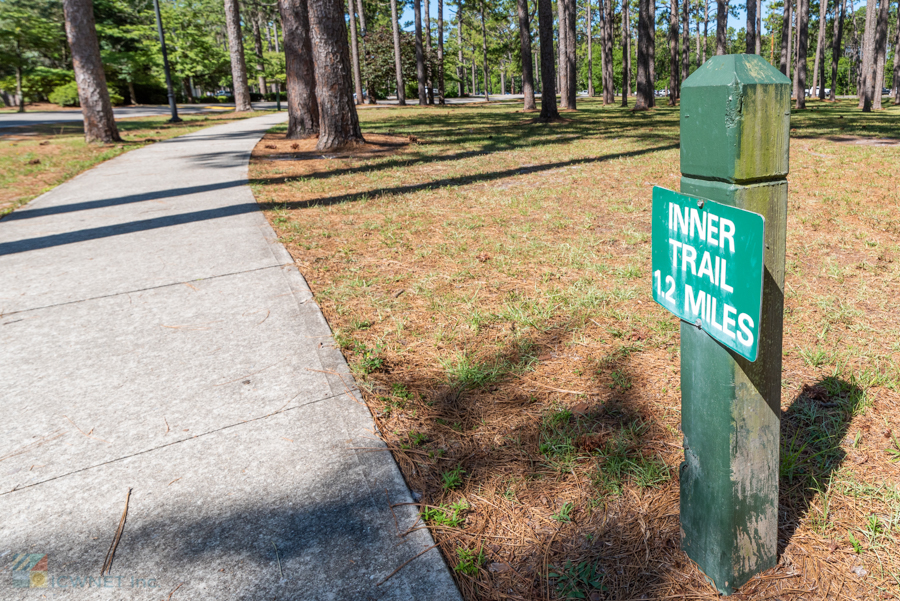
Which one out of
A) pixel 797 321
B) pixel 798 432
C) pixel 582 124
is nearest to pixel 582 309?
pixel 797 321

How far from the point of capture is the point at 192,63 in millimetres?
39219

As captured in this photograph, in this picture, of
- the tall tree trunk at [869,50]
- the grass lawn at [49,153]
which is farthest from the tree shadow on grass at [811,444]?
the tall tree trunk at [869,50]

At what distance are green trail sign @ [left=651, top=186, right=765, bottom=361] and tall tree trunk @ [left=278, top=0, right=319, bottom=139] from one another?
12.5 m

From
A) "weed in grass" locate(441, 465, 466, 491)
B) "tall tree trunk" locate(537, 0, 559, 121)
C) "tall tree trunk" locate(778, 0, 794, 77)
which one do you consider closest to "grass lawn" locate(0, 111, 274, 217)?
"weed in grass" locate(441, 465, 466, 491)

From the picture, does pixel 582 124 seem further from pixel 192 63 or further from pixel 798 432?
pixel 192 63

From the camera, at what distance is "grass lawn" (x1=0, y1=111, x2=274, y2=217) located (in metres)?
9.00

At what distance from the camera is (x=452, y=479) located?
2.28 m

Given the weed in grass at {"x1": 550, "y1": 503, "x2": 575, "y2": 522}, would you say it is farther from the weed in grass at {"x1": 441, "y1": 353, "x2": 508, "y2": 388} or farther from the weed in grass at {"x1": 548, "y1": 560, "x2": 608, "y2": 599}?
the weed in grass at {"x1": 441, "y1": 353, "x2": 508, "y2": 388}

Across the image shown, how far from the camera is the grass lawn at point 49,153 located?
9.00m

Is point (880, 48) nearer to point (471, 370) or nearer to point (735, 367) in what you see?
point (471, 370)

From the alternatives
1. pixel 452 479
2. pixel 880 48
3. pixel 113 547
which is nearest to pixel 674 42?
pixel 880 48

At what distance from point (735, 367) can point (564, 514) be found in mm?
889

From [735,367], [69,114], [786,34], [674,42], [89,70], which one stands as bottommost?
[735,367]

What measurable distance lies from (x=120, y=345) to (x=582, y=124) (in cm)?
1578
